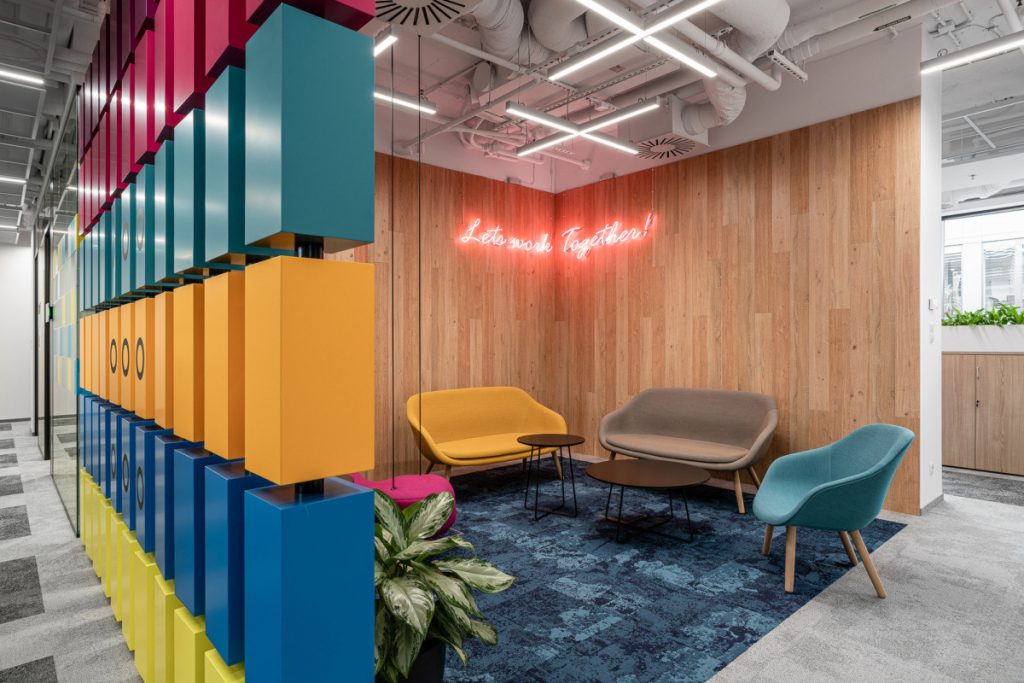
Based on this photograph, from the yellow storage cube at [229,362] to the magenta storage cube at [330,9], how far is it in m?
0.64

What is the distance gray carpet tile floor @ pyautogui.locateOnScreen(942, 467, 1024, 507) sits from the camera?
5.41 metres

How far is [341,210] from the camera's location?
1304 millimetres

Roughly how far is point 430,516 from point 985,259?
1149cm

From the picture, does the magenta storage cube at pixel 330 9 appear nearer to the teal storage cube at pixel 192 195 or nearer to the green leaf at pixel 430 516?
the teal storage cube at pixel 192 195

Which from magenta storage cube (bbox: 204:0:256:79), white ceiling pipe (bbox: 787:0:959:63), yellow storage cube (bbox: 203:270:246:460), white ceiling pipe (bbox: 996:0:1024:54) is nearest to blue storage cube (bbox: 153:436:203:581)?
yellow storage cube (bbox: 203:270:246:460)

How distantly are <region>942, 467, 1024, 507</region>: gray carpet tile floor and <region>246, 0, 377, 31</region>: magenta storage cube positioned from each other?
664cm

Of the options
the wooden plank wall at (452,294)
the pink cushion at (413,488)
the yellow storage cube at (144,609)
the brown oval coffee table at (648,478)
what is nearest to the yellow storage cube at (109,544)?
the yellow storage cube at (144,609)

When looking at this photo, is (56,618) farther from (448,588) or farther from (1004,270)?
(1004,270)

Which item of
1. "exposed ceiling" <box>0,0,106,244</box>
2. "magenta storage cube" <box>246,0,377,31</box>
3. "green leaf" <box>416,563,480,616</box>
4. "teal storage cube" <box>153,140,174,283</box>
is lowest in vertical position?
"green leaf" <box>416,563,480,616</box>

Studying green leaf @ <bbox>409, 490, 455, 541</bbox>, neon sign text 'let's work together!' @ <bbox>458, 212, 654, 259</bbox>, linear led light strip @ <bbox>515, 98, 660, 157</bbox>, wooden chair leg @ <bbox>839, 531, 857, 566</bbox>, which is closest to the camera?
green leaf @ <bbox>409, 490, 455, 541</bbox>

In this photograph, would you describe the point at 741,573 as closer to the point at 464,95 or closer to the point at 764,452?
the point at 764,452

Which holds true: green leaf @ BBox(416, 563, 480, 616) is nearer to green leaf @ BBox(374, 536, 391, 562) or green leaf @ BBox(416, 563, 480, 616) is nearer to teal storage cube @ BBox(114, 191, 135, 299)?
green leaf @ BBox(374, 536, 391, 562)

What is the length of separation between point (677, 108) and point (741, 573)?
14.0 feet

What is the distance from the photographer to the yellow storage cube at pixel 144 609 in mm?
2221
